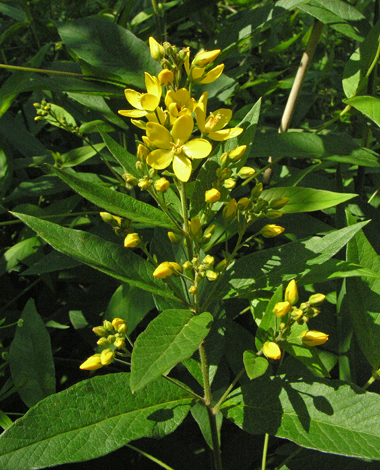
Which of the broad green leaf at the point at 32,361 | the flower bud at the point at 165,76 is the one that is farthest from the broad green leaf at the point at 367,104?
the broad green leaf at the point at 32,361

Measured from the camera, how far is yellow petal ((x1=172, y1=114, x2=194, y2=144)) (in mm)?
1142

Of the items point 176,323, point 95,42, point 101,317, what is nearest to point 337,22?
point 95,42

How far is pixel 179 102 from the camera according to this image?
1198 mm

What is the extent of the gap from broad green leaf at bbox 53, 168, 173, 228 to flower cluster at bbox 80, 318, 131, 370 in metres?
0.34

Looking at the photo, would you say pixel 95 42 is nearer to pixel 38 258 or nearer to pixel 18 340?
pixel 38 258

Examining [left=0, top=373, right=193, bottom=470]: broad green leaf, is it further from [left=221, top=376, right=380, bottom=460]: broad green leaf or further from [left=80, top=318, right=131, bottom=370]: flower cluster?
[left=221, top=376, right=380, bottom=460]: broad green leaf

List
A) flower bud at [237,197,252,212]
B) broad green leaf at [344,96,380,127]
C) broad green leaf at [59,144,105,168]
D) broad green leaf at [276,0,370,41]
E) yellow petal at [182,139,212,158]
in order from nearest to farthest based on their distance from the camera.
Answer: yellow petal at [182,139,212,158]
flower bud at [237,197,252,212]
broad green leaf at [344,96,380,127]
broad green leaf at [276,0,370,41]
broad green leaf at [59,144,105,168]

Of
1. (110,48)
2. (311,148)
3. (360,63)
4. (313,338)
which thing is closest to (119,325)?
(313,338)

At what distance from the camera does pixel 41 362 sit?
65.4 inches

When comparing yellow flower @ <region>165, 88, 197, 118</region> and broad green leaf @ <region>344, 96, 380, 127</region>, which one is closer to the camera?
yellow flower @ <region>165, 88, 197, 118</region>

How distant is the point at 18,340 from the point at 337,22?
1.93m

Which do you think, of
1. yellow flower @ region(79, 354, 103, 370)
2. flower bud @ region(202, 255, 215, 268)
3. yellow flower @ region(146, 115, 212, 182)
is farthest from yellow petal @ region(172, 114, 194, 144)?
yellow flower @ region(79, 354, 103, 370)

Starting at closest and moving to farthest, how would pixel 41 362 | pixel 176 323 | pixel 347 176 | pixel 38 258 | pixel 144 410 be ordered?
pixel 176 323 < pixel 144 410 < pixel 41 362 < pixel 38 258 < pixel 347 176

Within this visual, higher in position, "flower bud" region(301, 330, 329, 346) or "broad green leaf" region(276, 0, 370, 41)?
"broad green leaf" region(276, 0, 370, 41)
